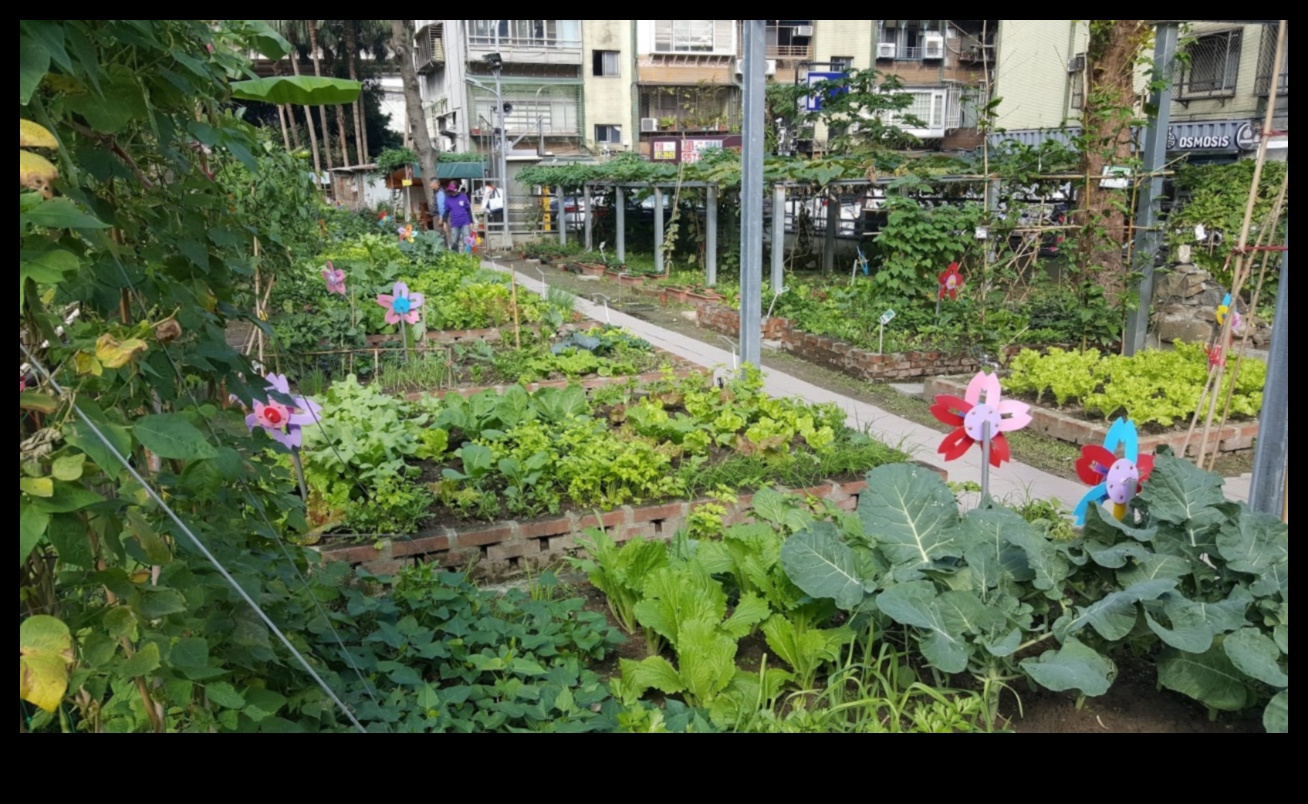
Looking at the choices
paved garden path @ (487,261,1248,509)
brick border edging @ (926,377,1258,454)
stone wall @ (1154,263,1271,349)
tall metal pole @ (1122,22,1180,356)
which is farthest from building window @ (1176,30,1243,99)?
brick border edging @ (926,377,1258,454)

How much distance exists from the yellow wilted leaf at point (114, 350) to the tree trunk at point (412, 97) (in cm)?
1982

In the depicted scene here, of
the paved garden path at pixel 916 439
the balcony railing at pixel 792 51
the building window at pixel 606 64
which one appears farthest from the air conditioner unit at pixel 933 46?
the paved garden path at pixel 916 439

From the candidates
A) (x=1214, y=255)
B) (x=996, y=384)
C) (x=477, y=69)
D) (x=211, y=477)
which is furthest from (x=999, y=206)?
(x=477, y=69)

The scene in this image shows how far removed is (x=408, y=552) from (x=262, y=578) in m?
1.87

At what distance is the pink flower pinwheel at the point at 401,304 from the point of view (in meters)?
7.19

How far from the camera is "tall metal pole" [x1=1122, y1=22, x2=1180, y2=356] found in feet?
30.9

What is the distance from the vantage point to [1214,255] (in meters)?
9.02

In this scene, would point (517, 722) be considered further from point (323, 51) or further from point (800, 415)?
point (323, 51)

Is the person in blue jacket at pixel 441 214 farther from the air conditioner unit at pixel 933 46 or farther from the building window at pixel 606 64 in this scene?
the air conditioner unit at pixel 933 46

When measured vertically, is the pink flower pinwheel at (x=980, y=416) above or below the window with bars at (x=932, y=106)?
below

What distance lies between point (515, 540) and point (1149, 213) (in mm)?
8114

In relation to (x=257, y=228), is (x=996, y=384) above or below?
below

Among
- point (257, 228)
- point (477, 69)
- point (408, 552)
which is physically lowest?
point (408, 552)

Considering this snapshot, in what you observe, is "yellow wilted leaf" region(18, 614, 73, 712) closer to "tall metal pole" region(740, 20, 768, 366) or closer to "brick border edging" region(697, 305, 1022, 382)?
"tall metal pole" region(740, 20, 768, 366)
